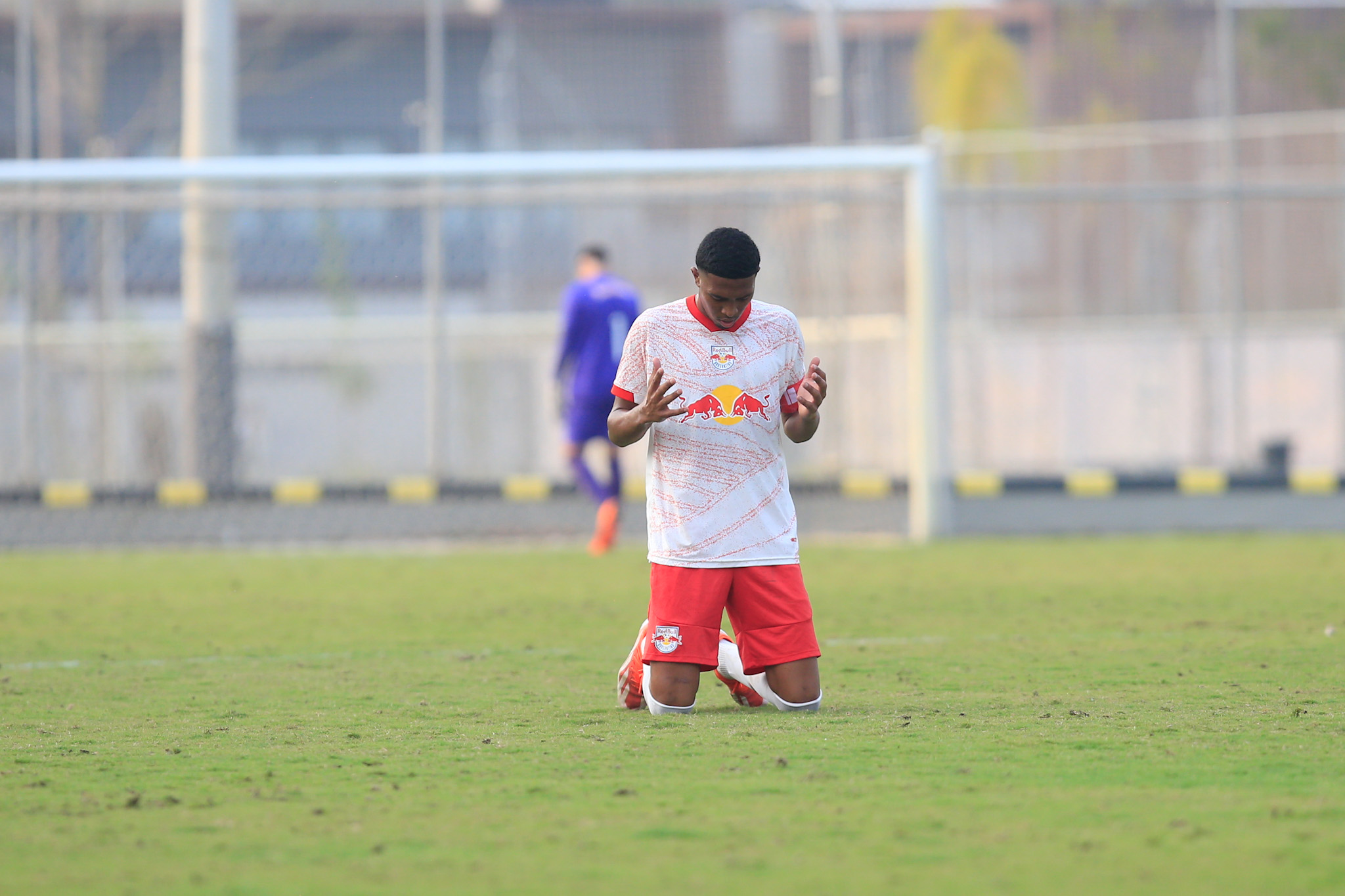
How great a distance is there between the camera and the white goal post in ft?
40.5

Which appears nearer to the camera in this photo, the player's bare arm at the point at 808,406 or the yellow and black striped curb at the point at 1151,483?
the player's bare arm at the point at 808,406

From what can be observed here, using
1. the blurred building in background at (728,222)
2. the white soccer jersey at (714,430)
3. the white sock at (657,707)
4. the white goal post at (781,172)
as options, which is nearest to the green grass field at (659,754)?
the white sock at (657,707)

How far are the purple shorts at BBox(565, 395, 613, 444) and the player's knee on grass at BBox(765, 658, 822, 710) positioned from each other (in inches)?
241

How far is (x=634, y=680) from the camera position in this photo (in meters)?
5.41

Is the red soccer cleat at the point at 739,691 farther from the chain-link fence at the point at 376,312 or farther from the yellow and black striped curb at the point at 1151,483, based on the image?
the yellow and black striped curb at the point at 1151,483

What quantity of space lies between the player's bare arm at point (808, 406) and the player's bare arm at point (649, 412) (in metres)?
0.35

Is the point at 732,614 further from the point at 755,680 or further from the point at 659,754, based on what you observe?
the point at 659,754

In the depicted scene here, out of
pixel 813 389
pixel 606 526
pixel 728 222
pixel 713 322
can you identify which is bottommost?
pixel 606 526

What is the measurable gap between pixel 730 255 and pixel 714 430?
567 millimetres

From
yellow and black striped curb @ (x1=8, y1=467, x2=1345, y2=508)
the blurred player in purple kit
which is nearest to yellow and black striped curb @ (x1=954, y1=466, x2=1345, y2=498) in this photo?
yellow and black striped curb @ (x1=8, y1=467, x2=1345, y2=508)

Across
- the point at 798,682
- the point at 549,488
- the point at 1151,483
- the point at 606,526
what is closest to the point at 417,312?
the point at 549,488

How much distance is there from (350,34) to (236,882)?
1329cm

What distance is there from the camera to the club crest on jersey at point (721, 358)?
5.48m

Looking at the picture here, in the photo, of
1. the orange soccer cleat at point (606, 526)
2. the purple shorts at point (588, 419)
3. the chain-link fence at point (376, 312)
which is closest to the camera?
the purple shorts at point (588, 419)
